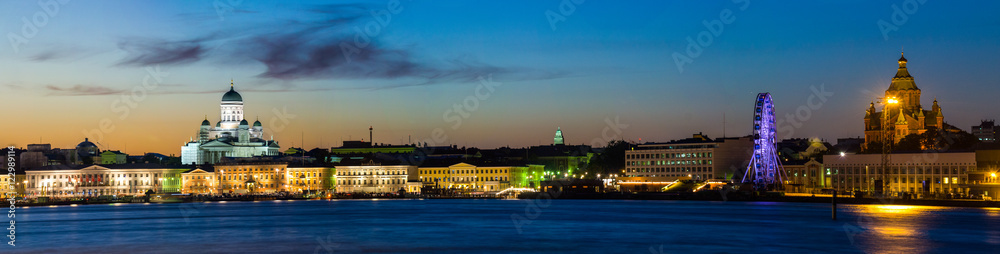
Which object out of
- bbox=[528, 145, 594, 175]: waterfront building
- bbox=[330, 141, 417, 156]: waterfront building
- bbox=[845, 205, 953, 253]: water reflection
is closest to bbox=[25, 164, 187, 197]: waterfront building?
bbox=[330, 141, 417, 156]: waterfront building

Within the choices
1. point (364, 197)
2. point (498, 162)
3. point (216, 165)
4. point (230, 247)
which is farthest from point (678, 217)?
point (216, 165)

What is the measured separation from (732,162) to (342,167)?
177 ft

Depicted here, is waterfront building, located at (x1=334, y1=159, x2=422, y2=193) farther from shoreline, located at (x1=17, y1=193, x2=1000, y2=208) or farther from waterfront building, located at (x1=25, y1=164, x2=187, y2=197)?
waterfront building, located at (x1=25, y1=164, x2=187, y2=197)

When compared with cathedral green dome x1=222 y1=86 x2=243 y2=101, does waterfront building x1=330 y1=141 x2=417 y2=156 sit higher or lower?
lower

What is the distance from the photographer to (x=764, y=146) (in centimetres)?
10688

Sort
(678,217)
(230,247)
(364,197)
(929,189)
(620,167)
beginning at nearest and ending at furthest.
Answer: (230,247) < (678,217) < (929,189) < (364,197) < (620,167)

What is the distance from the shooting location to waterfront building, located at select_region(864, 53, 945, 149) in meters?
132

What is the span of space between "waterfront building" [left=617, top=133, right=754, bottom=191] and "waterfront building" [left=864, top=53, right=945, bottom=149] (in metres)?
15.5

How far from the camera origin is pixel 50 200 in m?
128

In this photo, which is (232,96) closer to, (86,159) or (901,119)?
(86,159)

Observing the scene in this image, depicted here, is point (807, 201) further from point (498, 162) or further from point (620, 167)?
point (498, 162)

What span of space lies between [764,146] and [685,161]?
28.6m

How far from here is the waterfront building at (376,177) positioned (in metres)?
149

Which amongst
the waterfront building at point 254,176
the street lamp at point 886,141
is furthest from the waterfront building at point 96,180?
the street lamp at point 886,141
